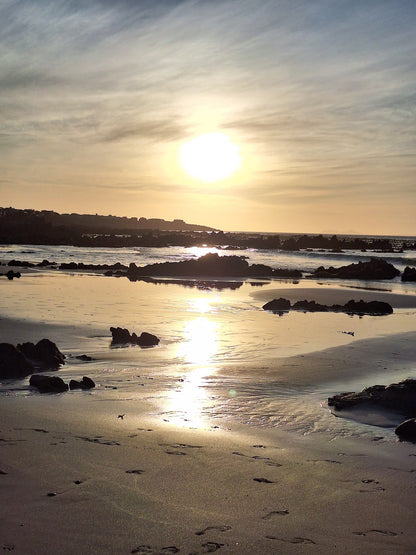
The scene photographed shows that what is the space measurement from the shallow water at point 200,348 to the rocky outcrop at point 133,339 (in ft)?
0.65

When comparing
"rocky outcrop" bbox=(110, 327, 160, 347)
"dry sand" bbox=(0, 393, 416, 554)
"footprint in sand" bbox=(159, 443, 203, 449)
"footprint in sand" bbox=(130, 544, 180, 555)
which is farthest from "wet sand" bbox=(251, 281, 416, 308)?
"footprint in sand" bbox=(130, 544, 180, 555)

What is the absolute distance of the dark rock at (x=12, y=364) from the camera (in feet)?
31.5

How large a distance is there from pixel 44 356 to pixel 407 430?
6608 millimetres

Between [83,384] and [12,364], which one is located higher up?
[12,364]

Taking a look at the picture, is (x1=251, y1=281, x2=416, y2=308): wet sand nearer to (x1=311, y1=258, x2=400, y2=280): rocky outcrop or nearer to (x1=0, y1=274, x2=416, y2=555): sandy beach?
(x1=311, y1=258, x2=400, y2=280): rocky outcrop

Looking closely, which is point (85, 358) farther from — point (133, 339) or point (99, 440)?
point (99, 440)

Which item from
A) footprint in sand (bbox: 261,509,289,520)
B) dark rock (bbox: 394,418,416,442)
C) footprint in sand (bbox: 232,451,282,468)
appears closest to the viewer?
footprint in sand (bbox: 261,509,289,520)

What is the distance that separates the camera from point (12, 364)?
967cm

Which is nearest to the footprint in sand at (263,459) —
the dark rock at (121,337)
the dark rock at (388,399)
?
the dark rock at (388,399)

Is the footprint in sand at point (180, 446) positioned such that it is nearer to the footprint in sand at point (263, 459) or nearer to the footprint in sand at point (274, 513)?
the footprint in sand at point (263, 459)

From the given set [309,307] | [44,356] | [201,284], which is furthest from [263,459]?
[201,284]

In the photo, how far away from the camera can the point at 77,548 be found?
402 cm

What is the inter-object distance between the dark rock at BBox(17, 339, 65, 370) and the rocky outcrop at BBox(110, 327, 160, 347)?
2.52 m

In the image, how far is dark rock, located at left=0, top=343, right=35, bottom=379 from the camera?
9.59 metres
